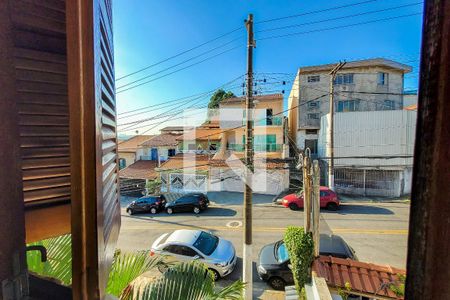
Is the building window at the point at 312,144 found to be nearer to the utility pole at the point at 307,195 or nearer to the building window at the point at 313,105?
the building window at the point at 313,105

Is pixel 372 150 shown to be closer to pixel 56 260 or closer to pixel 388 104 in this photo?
pixel 388 104

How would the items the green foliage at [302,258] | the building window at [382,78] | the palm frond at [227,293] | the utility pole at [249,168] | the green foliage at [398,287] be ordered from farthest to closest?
the building window at [382,78] → the utility pole at [249,168] → the green foliage at [302,258] → the green foliage at [398,287] → the palm frond at [227,293]

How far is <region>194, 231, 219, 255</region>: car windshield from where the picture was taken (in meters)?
6.74

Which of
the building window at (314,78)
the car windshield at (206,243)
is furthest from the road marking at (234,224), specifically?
the building window at (314,78)

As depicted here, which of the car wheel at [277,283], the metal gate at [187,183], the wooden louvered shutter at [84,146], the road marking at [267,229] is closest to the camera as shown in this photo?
the wooden louvered shutter at [84,146]

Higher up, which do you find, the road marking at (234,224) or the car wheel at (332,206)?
the car wheel at (332,206)

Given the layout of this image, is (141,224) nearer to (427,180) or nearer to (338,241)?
(338,241)

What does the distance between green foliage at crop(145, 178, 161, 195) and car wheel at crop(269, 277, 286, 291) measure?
11889 mm

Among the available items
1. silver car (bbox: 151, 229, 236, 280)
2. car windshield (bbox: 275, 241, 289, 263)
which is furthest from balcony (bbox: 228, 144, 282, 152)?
car windshield (bbox: 275, 241, 289, 263)

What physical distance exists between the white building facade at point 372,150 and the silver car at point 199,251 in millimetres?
10975

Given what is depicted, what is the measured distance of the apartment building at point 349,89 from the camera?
762 inches

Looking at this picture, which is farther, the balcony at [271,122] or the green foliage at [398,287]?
the balcony at [271,122]

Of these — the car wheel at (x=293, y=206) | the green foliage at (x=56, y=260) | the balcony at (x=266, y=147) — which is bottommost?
the car wheel at (x=293, y=206)

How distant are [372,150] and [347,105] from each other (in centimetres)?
585
